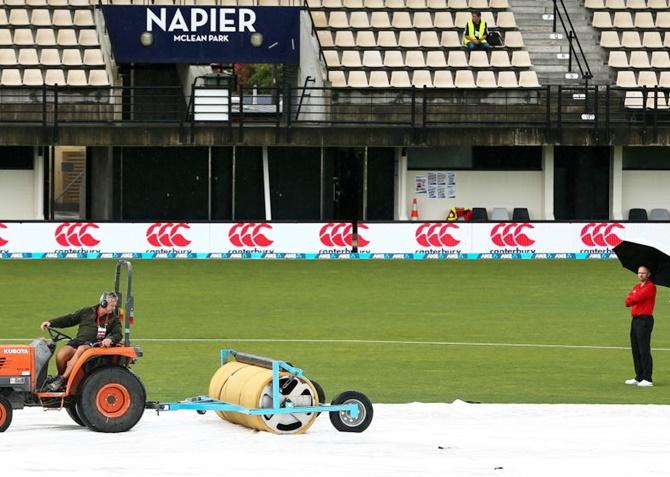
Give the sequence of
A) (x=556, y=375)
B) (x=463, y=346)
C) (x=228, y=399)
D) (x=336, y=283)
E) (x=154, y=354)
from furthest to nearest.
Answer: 1. (x=336, y=283)
2. (x=463, y=346)
3. (x=154, y=354)
4. (x=556, y=375)
5. (x=228, y=399)

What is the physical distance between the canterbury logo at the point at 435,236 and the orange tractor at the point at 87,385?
24.9 meters

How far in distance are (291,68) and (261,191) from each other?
4263 mm

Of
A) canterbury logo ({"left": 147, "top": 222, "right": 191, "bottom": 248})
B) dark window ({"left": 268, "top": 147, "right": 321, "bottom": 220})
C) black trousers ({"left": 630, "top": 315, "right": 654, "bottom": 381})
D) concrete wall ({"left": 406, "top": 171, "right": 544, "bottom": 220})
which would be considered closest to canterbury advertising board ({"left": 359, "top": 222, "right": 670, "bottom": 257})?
canterbury logo ({"left": 147, "top": 222, "right": 191, "bottom": 248})

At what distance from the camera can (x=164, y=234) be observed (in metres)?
38.7

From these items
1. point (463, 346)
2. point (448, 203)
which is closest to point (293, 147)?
point (448, 203)

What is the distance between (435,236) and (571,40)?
9382mm

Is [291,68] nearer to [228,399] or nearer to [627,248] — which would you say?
[627,248]

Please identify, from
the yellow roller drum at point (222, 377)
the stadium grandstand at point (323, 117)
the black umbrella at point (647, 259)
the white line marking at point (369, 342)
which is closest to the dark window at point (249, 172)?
the stadium grandstand at point (323, 117)

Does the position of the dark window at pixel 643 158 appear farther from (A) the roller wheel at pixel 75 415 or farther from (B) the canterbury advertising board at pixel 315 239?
(A) the roller wheel at pixel 75 415

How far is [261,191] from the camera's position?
145 ft

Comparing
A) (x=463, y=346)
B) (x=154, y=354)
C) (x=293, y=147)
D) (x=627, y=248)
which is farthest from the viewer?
(x=293, y=147)

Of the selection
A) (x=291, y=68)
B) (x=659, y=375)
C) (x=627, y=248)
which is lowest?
(x=659, y=375)

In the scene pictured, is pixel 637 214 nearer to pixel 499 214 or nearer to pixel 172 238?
pixel 499 214

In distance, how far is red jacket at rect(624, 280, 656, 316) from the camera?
19.1 metres
